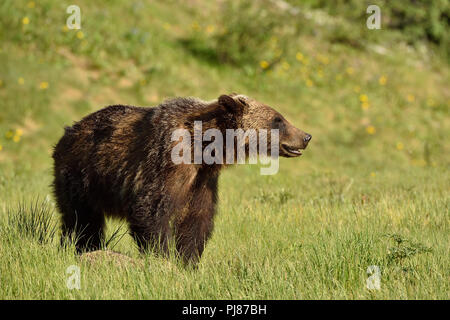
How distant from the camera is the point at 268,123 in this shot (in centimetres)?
624

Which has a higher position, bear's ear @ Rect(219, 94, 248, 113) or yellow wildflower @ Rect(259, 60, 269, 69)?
yellow wildflower @ Rect(259, 60, 269, 69)

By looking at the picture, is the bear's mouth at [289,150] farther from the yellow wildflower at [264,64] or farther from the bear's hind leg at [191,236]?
the yellow wildflower at [264,64]

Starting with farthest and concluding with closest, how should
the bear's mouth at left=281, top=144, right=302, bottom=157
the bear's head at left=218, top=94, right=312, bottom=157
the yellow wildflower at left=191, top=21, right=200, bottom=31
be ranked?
1. the yellow wildflower at left=191, top=21, right=200, bottom=31
2. the bear's mouth at left=281, top=144, right=302, bottom=157
3. the bear's head at left=218, top=94, right=312, bottom=157

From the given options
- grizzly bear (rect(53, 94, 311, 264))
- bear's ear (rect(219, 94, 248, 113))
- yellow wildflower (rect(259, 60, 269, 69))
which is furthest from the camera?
yellow wildflower (rect(259, 60, 269, 69))

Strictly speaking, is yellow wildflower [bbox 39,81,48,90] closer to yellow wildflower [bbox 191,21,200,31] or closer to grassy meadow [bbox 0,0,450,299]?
grassy meadow [bbox 0,0,450,299]

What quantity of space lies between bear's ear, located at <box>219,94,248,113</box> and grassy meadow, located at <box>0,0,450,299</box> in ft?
4.31

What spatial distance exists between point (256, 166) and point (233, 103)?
5.84 metres

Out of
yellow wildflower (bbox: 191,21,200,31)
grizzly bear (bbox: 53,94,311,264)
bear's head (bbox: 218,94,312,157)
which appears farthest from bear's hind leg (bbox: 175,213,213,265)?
yellow wildflower (bbox: 191,21,200,31)

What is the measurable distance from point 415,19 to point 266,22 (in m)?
6.45

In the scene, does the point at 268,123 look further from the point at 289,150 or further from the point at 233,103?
the point at 233,103

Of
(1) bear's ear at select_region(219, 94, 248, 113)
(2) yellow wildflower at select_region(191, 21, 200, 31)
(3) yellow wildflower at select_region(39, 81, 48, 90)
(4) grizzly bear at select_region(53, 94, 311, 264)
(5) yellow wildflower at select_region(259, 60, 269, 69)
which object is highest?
(2) yellow wildflower at select_region(191, 21, 200, 31)

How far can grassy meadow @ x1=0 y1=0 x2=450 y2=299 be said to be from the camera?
15.5 feet

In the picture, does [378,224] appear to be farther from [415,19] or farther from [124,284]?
[415,19]
